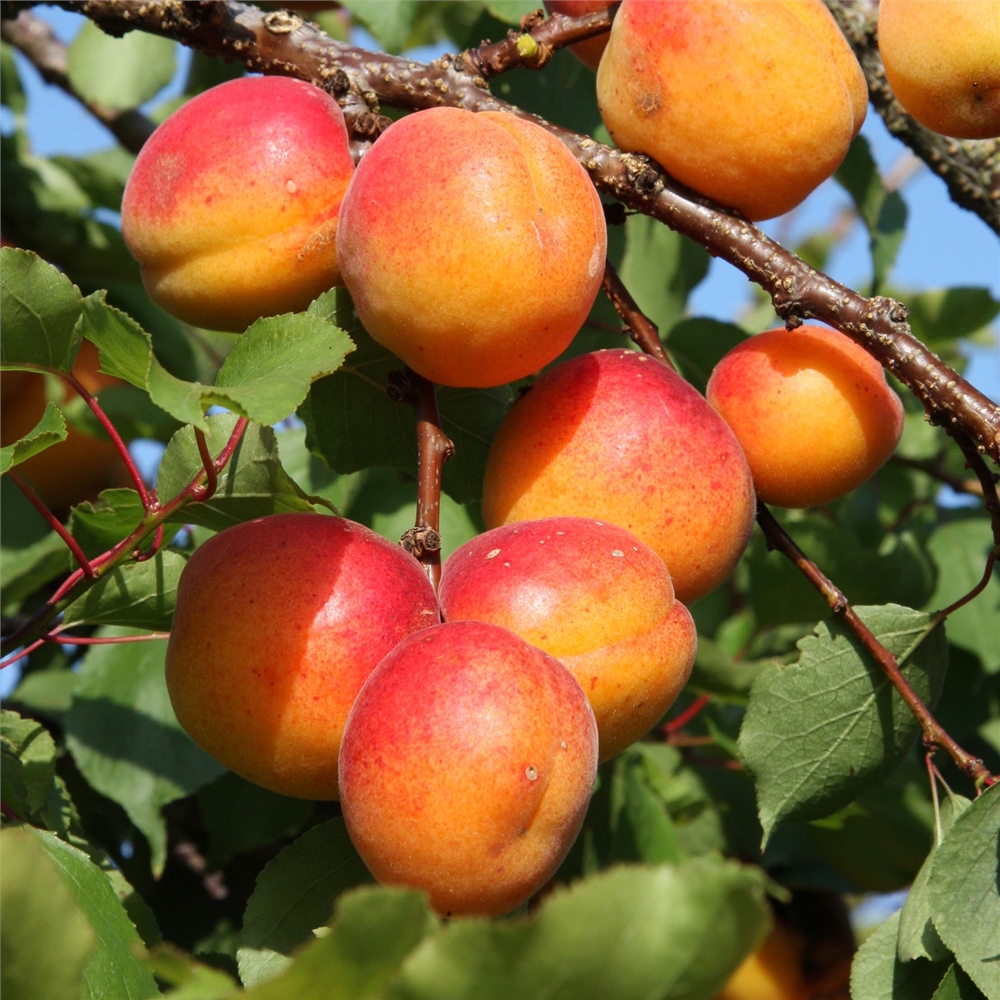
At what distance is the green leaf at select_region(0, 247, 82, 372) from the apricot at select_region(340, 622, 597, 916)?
419 millimetres

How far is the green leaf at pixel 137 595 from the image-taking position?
1.13 meters

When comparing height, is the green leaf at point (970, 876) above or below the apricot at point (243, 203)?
below

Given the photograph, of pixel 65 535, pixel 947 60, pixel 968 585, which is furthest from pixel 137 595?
pixel 968 585

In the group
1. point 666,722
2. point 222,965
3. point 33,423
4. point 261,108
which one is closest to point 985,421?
point 261,108

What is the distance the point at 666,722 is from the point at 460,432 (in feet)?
2.96

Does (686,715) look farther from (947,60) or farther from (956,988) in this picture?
(947,60)

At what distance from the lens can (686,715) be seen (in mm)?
1771

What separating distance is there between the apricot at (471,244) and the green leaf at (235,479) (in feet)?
0.49

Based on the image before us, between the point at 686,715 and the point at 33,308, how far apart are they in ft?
3.92

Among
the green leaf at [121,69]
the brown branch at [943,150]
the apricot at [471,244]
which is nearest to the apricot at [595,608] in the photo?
the apricot at [471,244]

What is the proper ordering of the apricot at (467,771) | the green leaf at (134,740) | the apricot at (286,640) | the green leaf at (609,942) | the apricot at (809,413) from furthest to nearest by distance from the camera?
the green leaf at (134,740)
the apricot at (809,413)
the apricot at (286,640)
the apricot at (467,771)
the green leaf at (609,942)

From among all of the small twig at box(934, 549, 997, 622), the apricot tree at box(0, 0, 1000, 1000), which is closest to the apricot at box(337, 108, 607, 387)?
the apricot tree at box(0, 0, 1000, 1000)

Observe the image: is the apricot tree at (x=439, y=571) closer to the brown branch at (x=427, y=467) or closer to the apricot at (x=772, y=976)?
the brown branch at (x=427, y=467)

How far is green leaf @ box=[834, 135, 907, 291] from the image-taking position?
173 centimetres
